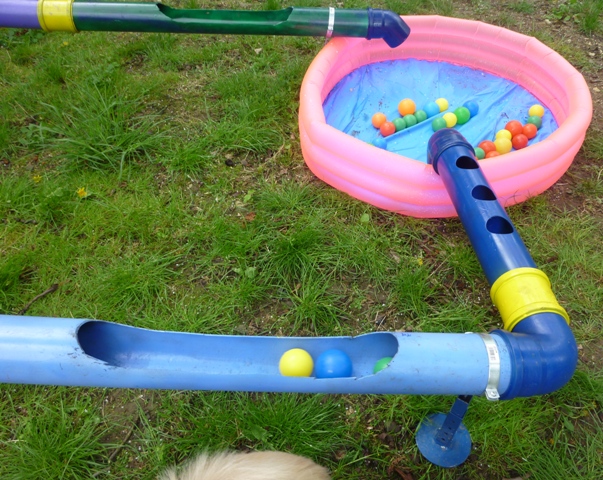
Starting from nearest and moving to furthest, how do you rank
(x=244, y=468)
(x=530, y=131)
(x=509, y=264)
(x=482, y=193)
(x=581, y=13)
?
(x=244, y=468) → (x=509, y=264) → (x=482, y=193) → (x=530, y=131) → (x=581, y=13)

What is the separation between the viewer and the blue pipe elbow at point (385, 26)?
297 centimetres

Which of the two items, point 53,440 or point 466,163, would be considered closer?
point 53,440

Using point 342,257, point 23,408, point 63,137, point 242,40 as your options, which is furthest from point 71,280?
point 242,40

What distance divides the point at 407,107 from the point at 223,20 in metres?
1.34

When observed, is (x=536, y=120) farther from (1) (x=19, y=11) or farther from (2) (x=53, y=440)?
(1) (x=19, y=11)

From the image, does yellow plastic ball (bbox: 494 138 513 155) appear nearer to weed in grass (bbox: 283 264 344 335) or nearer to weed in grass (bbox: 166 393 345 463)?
weed in grass (bbox: 283 264 344 335)

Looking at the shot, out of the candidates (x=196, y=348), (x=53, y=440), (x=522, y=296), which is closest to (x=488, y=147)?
(x=522, y=296)

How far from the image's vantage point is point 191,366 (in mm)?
1471

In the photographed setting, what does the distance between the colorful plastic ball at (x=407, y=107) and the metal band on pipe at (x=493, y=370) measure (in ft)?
7.11

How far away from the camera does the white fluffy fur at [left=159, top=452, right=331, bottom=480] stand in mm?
1154

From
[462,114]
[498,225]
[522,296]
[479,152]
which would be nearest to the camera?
[522,296]

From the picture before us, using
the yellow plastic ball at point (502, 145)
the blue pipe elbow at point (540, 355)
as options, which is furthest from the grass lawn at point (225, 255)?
the blue pipe elbow at point (540, 355)

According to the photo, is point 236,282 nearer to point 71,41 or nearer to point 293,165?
point 293,165

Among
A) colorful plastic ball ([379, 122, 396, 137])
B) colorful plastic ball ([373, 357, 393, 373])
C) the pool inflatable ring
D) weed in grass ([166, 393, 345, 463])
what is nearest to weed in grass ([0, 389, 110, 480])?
weed in grass ([166, 393, 345, 463])
